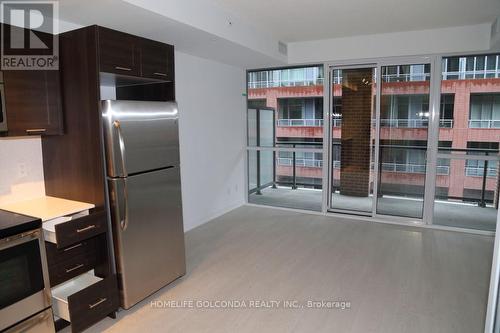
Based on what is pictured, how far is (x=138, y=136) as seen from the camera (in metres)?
2.69

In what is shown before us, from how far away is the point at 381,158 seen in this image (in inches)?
197

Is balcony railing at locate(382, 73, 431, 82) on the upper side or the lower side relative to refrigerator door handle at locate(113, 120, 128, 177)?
upper

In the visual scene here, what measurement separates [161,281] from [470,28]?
461cm

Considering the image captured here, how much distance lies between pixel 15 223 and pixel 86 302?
2.50 ft

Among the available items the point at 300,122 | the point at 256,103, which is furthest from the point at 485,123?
the point at 256,103

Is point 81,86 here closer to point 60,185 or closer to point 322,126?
point 60,185

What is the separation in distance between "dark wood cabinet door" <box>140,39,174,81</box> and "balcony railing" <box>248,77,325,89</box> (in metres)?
2.89

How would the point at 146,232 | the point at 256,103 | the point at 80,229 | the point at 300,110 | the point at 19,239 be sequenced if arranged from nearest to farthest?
the point at 19,239 → the point at 80,229 → the point at 146,232 → the point at 300,110 → the point at 256,103

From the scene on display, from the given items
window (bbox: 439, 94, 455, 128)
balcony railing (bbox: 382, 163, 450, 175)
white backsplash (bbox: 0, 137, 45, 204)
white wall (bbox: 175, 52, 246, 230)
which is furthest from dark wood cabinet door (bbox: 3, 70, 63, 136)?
window (bbox: 439, 94, 455, 128)

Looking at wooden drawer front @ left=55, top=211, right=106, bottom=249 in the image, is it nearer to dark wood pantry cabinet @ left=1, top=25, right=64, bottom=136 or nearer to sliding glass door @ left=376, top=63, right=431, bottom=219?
dark wood pantry cabinet @ left=1, top=25, right=64, bottom=136

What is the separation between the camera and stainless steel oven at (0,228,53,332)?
2029 mm

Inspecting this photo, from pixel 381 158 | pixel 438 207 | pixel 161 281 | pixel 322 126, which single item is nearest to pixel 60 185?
pixel 161 281

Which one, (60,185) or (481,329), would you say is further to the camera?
(60,185)

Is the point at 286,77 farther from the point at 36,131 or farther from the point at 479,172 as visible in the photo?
the point at 36,131
